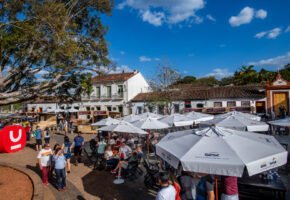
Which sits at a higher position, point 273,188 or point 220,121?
point 220,121

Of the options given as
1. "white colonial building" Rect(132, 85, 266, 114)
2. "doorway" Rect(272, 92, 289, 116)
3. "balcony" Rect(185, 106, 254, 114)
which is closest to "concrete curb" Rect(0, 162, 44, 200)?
"white colonial building" Rect(132, 85, 266, 114)

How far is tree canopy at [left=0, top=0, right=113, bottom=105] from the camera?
9.41m

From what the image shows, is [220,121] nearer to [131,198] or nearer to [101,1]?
[131,198]

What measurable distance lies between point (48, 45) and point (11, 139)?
7.68 m

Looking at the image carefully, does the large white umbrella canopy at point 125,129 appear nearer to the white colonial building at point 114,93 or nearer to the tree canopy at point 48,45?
the tree canopy at point 48,45

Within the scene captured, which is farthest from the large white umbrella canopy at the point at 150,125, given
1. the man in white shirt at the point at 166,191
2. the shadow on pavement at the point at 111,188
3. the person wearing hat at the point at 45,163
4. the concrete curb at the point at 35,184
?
the man in white shirt at the point at 166,191

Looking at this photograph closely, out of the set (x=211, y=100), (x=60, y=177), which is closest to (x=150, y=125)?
(x=60, y=177)

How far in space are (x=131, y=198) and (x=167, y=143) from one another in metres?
2.52

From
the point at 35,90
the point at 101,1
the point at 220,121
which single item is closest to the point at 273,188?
the point at 220,121

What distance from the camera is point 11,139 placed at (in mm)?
3613

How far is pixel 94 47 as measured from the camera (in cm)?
1352

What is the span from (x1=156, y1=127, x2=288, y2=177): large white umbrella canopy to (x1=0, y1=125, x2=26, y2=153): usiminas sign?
300cm

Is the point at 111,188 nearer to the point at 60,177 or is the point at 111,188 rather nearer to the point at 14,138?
the point at 60,177

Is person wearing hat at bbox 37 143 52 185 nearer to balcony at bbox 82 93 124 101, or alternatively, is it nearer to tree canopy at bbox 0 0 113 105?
tree canopy at bbox 0 0 113 105
